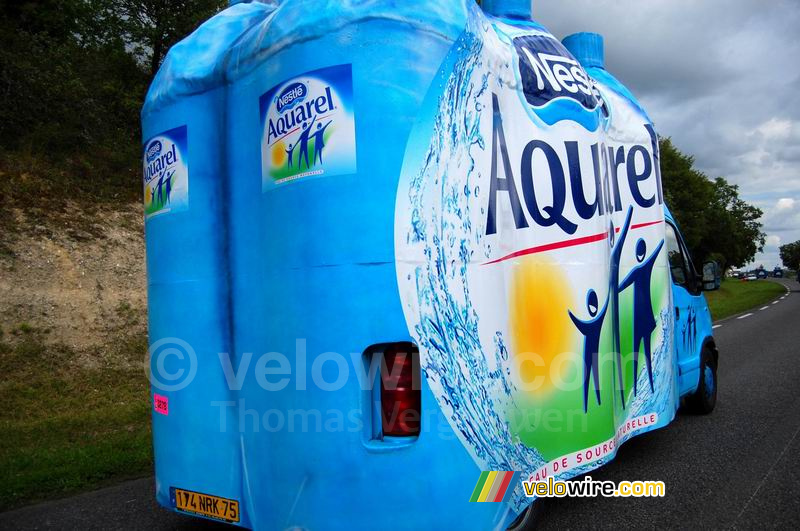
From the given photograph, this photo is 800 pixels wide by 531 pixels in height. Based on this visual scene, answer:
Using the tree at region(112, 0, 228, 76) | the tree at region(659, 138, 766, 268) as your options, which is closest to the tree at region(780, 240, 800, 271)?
the tree at region(659, 138, 766, 268)

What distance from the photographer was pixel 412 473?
2898mm

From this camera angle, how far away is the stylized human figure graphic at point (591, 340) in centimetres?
391

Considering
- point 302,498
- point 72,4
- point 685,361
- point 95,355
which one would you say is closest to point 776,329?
point 685,361

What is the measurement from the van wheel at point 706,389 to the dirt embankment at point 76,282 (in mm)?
8393

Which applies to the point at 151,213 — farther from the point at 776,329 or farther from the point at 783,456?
the point at 776,329

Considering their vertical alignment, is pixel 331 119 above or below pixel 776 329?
above

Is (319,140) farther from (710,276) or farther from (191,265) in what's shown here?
(710,276)

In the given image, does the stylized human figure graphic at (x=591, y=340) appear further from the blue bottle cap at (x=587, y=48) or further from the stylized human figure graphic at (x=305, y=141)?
the blue bottle cap at (x=587, y=48)

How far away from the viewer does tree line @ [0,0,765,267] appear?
14039 mm

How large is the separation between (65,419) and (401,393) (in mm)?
6358

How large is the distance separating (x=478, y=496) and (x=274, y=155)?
193 centimetres

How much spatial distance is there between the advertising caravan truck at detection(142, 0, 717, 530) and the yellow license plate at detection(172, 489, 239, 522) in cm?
2

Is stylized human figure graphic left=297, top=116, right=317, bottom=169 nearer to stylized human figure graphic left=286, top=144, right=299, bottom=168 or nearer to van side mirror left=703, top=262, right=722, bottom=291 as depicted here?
stylized human figure graphic left=286, top=144, right=299, bottom=168

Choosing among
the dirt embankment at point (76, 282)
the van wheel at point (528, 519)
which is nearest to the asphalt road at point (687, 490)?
the van wheel at point (528, 519)
